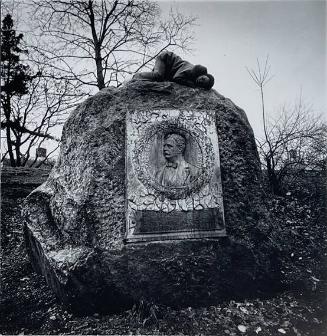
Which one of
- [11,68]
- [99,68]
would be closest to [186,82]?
[99,68]

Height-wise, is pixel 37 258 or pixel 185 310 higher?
pixel 37 258

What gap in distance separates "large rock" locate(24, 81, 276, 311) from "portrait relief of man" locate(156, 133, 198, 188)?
1.15 ft

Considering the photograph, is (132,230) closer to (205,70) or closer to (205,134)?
(205,134)

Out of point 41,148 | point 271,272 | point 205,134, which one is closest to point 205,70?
point 205,134

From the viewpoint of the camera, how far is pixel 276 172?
5.64 m

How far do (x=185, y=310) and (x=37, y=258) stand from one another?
62.5 inches

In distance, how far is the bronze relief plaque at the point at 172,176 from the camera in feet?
8.45

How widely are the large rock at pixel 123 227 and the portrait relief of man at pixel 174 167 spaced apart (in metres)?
0.35

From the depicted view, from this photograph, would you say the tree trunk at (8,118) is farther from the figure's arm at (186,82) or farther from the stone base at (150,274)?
the stone base at (150,274)

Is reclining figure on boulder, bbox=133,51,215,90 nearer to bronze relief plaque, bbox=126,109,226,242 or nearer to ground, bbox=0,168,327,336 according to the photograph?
bronze relief plaque, bbox=126,109,226,242

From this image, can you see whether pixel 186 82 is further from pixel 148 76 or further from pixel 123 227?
pixel 123 227

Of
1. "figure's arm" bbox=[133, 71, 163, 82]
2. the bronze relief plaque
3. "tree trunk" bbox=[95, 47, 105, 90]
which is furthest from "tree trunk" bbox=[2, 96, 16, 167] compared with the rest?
the bronze relief plaque

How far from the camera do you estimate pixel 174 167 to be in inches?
108

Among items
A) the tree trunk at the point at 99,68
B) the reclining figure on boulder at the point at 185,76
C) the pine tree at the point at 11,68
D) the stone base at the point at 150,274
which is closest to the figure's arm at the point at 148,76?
the reclining figure on boulder at the point at 185,76
